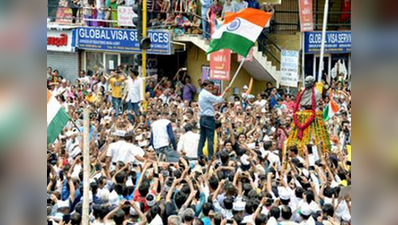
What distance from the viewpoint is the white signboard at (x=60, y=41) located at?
79.4 feet

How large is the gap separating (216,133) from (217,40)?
175 cm

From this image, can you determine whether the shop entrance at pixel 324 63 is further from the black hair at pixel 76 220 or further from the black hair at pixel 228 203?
the black hair at pixel 76 220

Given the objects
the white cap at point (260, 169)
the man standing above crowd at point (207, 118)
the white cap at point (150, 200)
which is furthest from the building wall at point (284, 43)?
the white cap at point (150, 200)

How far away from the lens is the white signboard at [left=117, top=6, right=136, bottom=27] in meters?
22.0

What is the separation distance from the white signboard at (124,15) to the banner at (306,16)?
16.7ft

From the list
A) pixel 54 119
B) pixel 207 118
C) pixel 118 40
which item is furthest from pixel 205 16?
pixel 54 119

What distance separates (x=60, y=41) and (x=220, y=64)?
10.4 m

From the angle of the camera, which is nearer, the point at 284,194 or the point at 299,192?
the point at 284,194

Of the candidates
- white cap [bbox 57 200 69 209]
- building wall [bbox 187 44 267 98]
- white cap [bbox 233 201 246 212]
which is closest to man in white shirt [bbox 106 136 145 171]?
white cap [bbox 57 200 69 209]

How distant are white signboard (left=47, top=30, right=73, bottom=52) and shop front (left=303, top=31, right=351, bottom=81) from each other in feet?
25.9

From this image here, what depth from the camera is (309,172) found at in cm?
879

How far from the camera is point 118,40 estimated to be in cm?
2259

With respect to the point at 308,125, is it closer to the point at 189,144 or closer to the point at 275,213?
the point at 189,144
